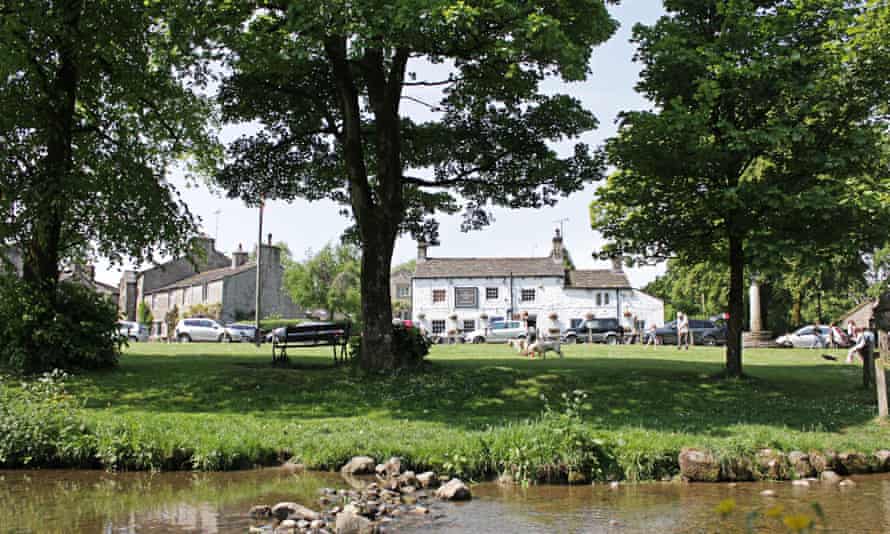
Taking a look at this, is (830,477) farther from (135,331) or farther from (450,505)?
(135,331)

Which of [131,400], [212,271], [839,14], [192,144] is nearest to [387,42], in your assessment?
[131,400]

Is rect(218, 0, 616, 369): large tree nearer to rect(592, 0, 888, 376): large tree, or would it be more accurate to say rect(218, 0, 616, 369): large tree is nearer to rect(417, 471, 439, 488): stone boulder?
rect(592, 0, 888, 376): large tree

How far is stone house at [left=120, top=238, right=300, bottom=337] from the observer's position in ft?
222

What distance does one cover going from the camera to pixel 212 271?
74000mm

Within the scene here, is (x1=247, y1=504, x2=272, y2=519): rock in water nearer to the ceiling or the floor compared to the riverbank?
nearer to the floor

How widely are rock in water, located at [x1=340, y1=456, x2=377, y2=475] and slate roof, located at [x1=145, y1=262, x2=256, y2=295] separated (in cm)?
6095

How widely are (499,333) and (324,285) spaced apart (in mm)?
30813

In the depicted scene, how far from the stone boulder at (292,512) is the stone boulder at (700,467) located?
5.02m

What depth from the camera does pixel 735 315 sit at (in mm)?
17062

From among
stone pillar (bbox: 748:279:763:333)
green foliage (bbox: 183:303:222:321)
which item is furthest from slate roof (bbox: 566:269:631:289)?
green foliage (bbox: 183:303:222:321)

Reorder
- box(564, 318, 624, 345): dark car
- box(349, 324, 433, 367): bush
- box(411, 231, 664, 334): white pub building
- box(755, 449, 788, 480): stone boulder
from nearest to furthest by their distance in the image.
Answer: box(755, 449, 788, 480): stone boulder
box(349, 324, 433, 367): bush
box(564, 318, 624, 345): dark car
box(411, 231, 664, 334): white pub building

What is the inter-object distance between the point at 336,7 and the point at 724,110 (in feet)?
30.4

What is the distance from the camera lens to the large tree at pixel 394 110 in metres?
12.7

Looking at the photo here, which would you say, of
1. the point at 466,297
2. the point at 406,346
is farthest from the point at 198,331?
the point at 406,346
